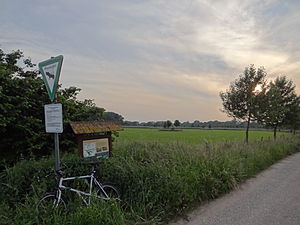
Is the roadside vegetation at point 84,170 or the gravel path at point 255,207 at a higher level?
the roadside vegetation at point 84,170

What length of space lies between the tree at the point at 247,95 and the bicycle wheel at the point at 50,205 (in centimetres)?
1242

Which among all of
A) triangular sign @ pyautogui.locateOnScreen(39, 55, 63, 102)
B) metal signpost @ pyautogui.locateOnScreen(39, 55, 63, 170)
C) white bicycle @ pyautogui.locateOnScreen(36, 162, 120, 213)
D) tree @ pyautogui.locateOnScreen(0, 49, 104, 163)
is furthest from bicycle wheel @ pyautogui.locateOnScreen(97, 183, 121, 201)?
tree @ pyautogui.locateOnScreen(0, 49, 104, 163)

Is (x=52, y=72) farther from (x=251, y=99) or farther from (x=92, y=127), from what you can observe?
(x=251, y=99)

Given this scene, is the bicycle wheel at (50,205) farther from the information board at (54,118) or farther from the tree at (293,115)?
the tree at (293,115)

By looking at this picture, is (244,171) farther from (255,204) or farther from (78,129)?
(78,129)

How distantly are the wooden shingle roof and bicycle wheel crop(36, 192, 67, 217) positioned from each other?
1566mm

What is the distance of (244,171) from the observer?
21.3 feet

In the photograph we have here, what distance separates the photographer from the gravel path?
368 cm

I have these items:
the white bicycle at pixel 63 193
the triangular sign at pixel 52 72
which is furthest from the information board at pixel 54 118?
the white bicycle at pixel 63 193

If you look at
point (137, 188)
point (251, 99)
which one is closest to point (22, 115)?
point (137, 188)

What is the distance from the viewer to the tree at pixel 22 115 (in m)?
4.86

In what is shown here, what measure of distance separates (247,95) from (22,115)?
12525 millimetres

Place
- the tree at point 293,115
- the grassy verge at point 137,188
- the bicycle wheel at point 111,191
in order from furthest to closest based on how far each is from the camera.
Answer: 1. the tree at point 293,115
2. the bicycle wheel at point 111,191
3. the grassy verge at point 137,188

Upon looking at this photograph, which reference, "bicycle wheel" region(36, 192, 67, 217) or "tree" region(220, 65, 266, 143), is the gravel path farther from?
"tree" region(220, 65, 266, 143)
